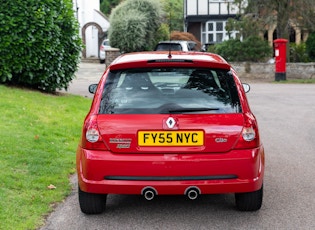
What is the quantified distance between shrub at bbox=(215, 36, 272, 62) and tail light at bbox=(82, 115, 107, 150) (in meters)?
21.7

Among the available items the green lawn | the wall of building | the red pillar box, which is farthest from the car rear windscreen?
the wall of building

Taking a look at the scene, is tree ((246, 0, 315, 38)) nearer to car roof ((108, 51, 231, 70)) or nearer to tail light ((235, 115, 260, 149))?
car roof ((108, 51, 231, 70))

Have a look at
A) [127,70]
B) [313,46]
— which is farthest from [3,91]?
[313,46]

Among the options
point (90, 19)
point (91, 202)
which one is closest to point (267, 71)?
point (91, 202)

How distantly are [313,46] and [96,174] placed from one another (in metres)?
22.8

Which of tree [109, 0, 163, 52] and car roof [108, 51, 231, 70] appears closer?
car roof [108, 51, 231, 70]

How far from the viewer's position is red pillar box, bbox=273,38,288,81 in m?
23.2

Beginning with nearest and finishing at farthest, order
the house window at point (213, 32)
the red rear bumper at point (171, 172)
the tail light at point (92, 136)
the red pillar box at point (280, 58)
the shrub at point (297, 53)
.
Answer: the red rear bumper at point (171, 172) → the tail light at point (92, 136) → the red pillar box at point (280, 58) → the shrub at point (297, 53) → the house window at point (213, 32)

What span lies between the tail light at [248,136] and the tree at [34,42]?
8.93m

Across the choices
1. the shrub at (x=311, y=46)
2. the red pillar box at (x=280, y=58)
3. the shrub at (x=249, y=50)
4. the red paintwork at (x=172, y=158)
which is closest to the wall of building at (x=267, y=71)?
the shrub at (x=249, y=50)

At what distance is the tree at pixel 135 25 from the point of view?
32.6 meters

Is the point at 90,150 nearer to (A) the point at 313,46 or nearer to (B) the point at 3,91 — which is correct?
(B) the point at 3,91

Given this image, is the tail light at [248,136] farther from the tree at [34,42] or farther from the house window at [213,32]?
the house window at [213,32]

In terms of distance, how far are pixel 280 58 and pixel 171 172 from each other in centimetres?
1945
